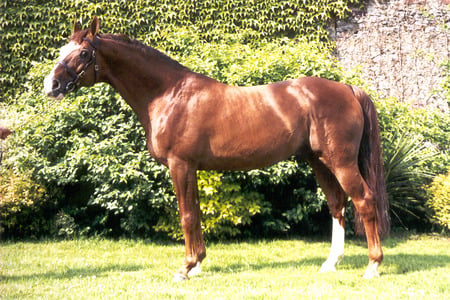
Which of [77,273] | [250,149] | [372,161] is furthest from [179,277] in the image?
[372,161]

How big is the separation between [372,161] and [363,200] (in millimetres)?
460

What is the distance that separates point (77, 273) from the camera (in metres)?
4.61

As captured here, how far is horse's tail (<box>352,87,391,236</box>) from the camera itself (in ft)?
14.6

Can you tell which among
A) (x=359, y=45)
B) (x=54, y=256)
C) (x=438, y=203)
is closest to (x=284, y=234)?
(x=438, y=203)

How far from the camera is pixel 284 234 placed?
746cm

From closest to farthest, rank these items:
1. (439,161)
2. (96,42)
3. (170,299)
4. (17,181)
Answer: (170,299) < (96,42) < (17,181) < (439,161)

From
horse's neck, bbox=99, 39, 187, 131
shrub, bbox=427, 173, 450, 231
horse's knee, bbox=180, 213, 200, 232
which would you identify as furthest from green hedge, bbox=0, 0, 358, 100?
horse's knee, bbox=180, 213, 200, 232

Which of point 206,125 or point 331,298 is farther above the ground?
point 206,125

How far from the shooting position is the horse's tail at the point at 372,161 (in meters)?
4.45

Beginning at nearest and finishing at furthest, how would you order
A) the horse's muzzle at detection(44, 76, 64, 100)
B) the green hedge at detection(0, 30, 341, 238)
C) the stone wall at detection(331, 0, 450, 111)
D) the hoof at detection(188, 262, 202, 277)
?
the horse's muzzle at detection(44, 76, 64, 100) < the hoof at detection(188, 262, 202, 277) < the green hedge at detection(0, 30, 341, 238) < the stone wall at detection(331, 0, 450, 111)

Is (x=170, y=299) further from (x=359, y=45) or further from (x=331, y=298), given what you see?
(x=359, y=45)

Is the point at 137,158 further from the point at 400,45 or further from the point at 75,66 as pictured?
the point at 400,45

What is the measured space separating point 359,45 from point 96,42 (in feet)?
20.7

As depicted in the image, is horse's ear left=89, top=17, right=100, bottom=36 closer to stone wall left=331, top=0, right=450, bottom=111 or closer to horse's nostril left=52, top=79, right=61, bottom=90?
horse's nostril left=52, top=79, right=61, bottom=90
